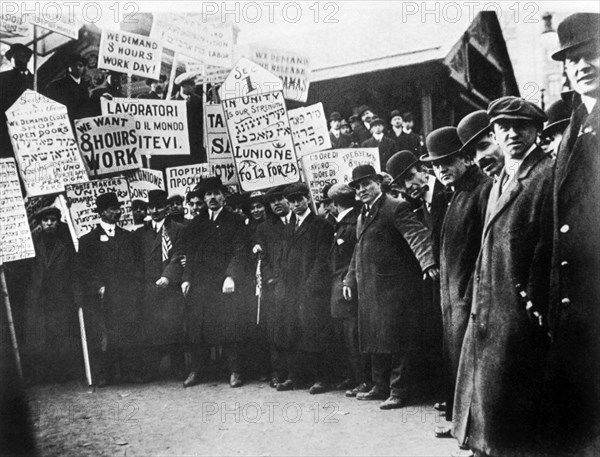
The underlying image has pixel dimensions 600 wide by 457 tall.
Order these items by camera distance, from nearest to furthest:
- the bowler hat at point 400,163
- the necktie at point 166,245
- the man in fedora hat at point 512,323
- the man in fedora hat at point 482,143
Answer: the man in fedora hat at point 512,323, the man in fedora hat at point 482,143, the bowler hat at point 400,163, the necktie at point 166,245

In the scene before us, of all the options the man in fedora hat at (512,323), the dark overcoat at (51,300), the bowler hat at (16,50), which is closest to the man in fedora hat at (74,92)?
the bowler hat at (16,50)

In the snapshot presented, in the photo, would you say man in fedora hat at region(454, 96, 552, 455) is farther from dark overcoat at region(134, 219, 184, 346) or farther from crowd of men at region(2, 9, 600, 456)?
dark overcoat at region(134, 219, 184, 346)

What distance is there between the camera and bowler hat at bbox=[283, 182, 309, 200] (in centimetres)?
454

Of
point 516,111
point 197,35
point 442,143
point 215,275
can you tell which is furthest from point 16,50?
point 516,111

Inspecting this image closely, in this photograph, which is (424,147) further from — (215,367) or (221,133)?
(215,367)

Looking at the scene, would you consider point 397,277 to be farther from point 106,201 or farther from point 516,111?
point 106,201

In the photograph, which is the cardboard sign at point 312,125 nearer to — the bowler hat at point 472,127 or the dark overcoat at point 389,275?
the dark overcoat at point 389,275

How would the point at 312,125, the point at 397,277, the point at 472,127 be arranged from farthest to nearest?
the point at 312,125
the point at 397,277
the point at 472,127

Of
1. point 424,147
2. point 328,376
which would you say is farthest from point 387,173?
point 328,376

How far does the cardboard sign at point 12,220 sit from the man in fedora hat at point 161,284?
83 centimetres

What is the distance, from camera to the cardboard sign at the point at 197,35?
4.33 meters

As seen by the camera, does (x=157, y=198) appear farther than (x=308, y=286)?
Yes

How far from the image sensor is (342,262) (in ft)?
14.5

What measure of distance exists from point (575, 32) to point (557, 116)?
1.71 ft
